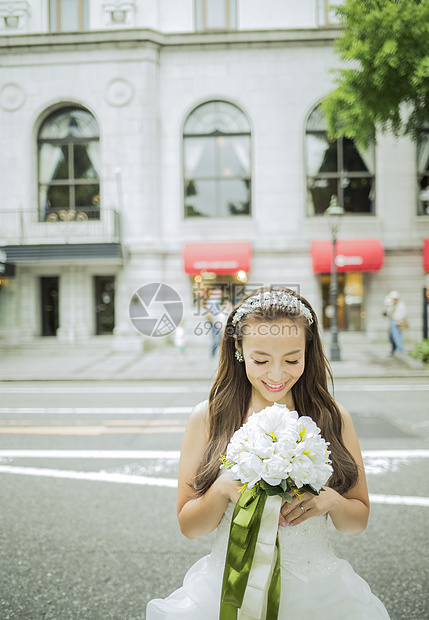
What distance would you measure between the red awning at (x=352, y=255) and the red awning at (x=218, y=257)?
101 inches

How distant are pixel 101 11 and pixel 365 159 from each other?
35.8 ft

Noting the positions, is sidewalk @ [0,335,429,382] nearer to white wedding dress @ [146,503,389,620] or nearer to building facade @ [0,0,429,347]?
building facade @ [0,0,429,347]

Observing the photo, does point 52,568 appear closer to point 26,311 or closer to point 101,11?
point 26,311

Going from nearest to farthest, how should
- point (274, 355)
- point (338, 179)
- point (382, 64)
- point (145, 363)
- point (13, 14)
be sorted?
1. point (274, 355)
2. point (13, 14)
3. point (382, 64)
4. point (145, 363)
5. point (338, 179)

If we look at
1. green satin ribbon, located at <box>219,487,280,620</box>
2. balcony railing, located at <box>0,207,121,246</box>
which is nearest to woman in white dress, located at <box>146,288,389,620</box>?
green satin ribbon, located at <box>219,487,280,620</box>

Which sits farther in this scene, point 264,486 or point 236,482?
point 236,482

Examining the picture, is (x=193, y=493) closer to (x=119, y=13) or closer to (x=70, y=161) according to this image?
(x=70, y=161)

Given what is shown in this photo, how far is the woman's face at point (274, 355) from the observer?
56.9 inches

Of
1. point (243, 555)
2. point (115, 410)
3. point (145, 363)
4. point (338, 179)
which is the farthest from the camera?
A: point (338, 179)

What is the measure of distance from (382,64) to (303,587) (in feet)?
34.9

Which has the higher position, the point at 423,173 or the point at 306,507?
the point at 423,173

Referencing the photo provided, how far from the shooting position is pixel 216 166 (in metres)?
16.8

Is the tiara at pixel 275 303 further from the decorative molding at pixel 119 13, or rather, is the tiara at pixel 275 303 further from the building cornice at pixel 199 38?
→ the decorative molding at pixel 119 13

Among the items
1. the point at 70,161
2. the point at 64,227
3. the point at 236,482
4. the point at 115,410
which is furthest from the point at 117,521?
the point at 70,161
